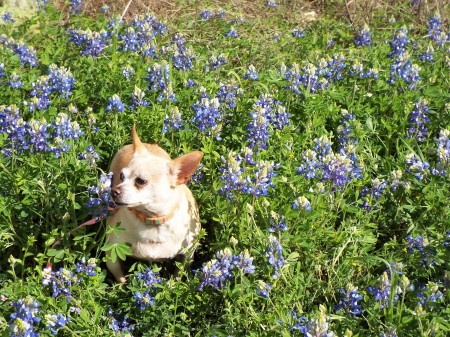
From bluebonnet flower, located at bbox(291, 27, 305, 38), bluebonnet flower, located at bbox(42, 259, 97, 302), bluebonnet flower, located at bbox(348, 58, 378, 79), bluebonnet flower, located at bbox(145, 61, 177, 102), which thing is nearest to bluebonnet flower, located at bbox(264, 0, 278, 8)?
bluebonnet flower, located at bbox(291, 27, 305, 38)

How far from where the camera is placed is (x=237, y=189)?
3578 millimetres

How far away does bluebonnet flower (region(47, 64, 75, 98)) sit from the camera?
451 cm

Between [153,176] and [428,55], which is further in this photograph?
[428,55]

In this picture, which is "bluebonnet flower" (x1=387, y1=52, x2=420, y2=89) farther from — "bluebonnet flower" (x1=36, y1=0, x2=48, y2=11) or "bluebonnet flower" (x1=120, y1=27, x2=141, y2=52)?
"bluebonnet flower" (x1=36, y1=0, x2=48, y2=11)

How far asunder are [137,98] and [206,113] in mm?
578

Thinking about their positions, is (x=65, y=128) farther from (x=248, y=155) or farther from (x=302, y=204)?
(x=302, y=204)

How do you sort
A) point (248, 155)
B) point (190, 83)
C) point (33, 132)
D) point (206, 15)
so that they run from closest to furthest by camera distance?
1. point (33, 132)
2. point (248, 155)
3. point (190, 83)
4. point (206, 15)

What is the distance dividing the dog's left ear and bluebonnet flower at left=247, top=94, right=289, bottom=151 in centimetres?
67

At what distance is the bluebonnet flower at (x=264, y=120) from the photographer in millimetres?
4035

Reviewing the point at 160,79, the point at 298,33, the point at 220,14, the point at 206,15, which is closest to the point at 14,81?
the point at 160,79

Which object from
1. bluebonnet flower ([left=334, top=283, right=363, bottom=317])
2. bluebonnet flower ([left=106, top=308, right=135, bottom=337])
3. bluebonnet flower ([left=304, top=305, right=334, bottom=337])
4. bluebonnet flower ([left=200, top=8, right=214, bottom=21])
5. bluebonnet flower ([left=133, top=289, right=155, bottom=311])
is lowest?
bluebonnet flower ([left=106, top=308, right=135, bottom=337])

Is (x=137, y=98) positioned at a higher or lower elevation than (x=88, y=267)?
higher

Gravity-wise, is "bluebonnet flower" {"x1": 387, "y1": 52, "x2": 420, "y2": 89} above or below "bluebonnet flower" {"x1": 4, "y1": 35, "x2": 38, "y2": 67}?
above

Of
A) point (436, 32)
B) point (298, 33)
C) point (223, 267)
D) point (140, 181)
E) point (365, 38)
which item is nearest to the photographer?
point (223, 267)
